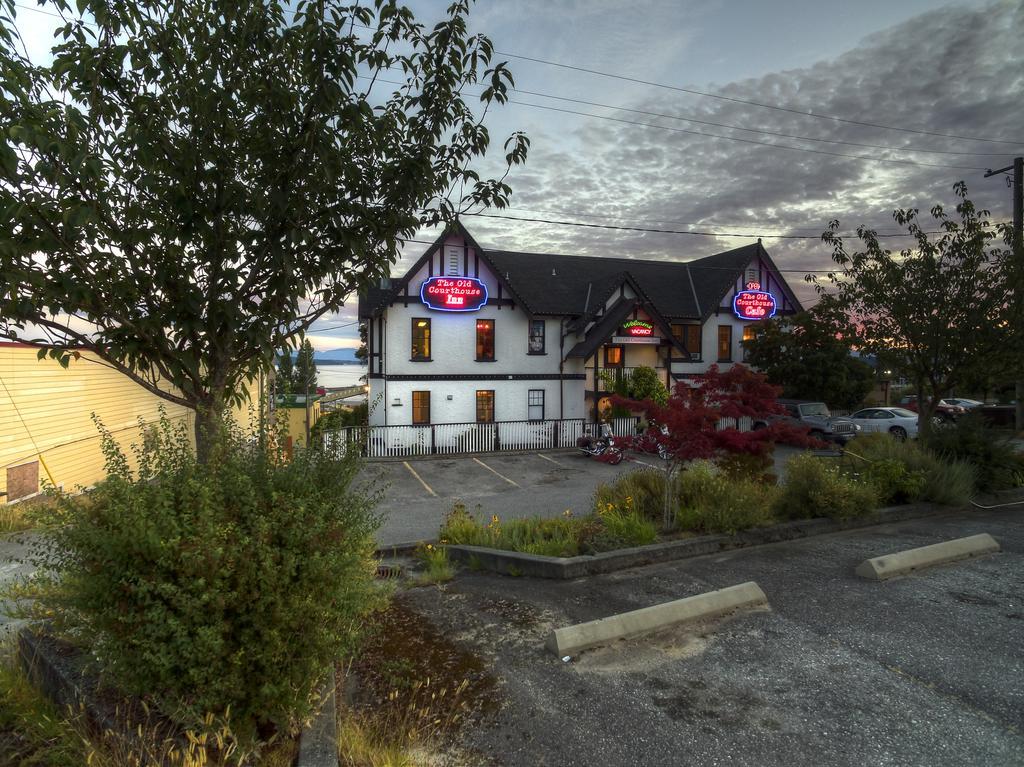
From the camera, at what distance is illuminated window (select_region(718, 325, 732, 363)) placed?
28734 mm

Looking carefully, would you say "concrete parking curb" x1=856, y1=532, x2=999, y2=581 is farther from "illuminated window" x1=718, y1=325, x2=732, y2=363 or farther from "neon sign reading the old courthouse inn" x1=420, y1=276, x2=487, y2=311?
"illuminated window" x1=718, y1=325, x2=732, y2=363

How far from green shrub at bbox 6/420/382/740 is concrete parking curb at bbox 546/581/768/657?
2137mm

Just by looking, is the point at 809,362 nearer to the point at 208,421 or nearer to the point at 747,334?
the point at 747,334

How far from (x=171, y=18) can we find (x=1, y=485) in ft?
35.6

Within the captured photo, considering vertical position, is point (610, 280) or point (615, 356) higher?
point (610, 280)

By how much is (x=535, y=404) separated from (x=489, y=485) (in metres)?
9.39

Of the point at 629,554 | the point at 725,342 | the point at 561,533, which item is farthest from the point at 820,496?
the point at 725,342

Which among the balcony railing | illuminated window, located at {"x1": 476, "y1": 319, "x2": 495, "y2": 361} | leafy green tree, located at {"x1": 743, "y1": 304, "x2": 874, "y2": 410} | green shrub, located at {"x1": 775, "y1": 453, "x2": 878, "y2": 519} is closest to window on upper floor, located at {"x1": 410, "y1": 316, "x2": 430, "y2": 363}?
illuminated window, located at {"x1": 476, "y1": 319, "x2": 495, "y2": 361}

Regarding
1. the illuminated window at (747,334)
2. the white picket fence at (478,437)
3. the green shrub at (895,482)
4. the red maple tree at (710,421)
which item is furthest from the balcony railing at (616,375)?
the red maple tree at (710,421)

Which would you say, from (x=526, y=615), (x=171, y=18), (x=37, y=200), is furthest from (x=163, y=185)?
(x=526, y=615)

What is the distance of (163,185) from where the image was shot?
3.99 metres

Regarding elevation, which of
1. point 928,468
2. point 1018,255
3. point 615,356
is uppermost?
point 1018,255

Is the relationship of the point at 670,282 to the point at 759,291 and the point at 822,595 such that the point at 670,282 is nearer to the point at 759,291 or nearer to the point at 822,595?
the point at 759,291

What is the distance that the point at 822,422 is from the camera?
2194 centimetres
